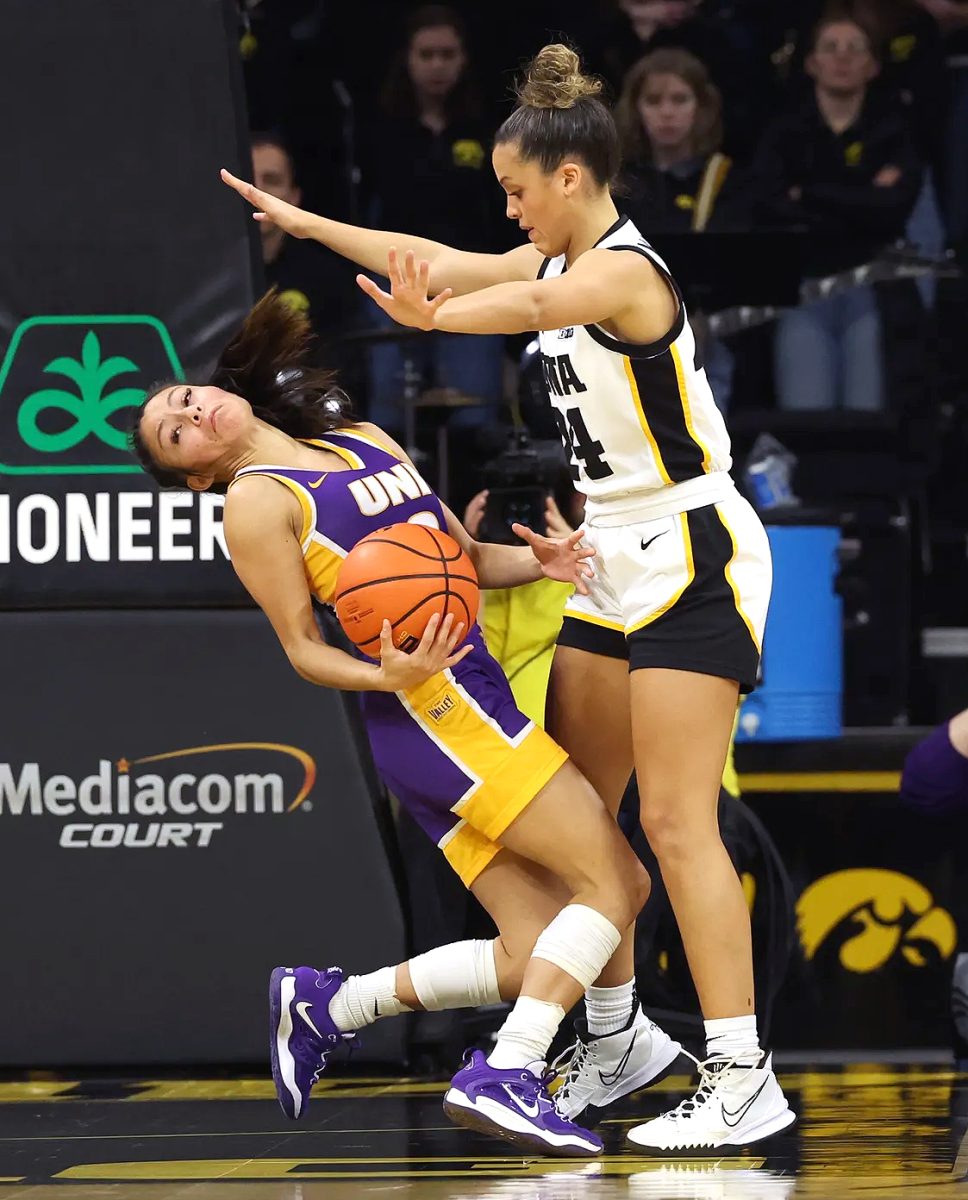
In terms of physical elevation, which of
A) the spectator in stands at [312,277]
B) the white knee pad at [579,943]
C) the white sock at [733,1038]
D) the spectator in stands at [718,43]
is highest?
the spectator in stands at [718,43]

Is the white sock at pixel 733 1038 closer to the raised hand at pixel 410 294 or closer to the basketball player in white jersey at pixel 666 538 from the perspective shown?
the basketball player in white jersey at pixel 666 538

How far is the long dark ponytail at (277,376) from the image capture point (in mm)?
4637

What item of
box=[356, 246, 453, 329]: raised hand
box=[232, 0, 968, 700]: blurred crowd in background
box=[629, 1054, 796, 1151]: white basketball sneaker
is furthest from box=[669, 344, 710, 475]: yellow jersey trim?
box=[232, 0, 968, 700]: blurred crowd in background

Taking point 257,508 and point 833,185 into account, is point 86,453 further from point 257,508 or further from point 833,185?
point 833,185

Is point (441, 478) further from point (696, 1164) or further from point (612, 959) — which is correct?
point (696, 1164)

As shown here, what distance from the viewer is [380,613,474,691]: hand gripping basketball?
13.4 ft

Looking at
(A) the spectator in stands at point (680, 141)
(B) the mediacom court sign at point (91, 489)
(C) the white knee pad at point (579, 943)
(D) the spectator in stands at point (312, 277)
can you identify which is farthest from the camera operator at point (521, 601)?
(A) the spectator in stands at point (680, 141)

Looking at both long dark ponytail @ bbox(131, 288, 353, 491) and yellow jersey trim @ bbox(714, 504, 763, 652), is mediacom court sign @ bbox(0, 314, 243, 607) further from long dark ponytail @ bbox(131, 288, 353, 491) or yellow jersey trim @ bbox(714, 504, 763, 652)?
yellow jersey trim @ bbox(714, 504, 763, 652)

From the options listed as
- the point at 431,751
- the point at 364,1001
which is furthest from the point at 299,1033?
the point at 431,751

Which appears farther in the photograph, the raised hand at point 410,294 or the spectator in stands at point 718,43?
the spectator in stands at point 718,43

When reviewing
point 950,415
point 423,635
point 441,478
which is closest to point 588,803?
point 423,635

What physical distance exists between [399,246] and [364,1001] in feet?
5.58

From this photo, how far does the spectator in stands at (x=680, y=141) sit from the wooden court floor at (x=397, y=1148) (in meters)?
3.56

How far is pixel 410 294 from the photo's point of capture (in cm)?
375
